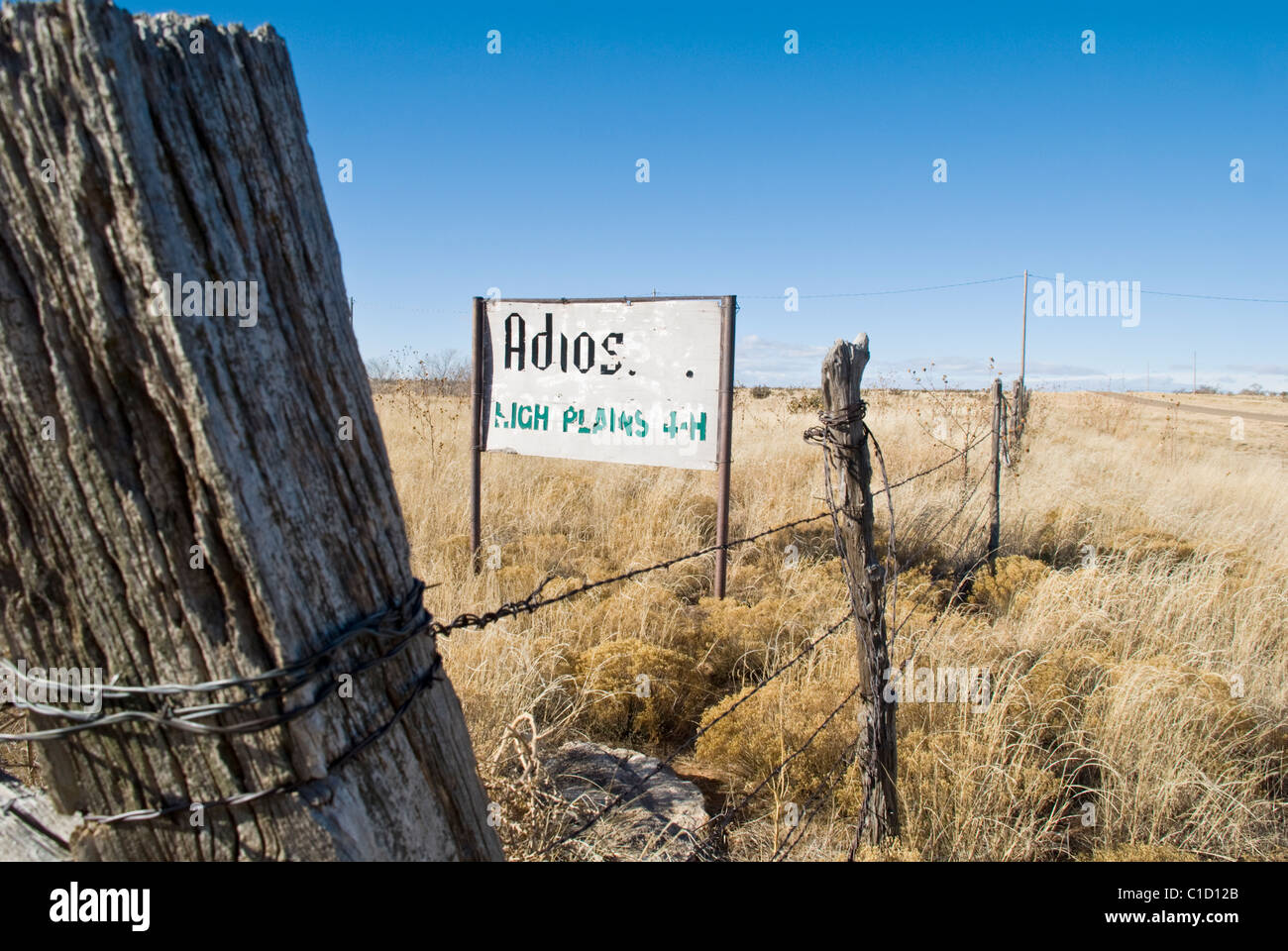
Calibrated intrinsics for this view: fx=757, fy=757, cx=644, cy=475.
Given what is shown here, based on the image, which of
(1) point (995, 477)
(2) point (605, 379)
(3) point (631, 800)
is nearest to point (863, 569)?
(3) point (631, 800)

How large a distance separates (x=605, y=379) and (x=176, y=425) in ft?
16.8

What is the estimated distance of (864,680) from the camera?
2725 millimetres

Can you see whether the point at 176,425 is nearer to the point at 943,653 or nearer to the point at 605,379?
the point at 943,653

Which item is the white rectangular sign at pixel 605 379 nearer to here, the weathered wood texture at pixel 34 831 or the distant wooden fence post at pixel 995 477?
the distant wooden fence post at pixel 995 477

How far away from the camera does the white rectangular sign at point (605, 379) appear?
5.56 m

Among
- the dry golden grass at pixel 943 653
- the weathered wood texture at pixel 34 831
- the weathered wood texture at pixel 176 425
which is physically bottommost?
the dry golden grass at pixel 943 653

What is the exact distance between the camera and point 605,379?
235 inches

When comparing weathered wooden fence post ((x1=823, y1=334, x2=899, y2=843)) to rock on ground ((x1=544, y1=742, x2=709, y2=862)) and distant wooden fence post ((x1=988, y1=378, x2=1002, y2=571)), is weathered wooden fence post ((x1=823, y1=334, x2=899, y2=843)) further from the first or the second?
distant wooden fence post ((x1=988, y1=378, x2=1002, y2=571))

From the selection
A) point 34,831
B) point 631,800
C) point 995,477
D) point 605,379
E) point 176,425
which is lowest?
point 631,800

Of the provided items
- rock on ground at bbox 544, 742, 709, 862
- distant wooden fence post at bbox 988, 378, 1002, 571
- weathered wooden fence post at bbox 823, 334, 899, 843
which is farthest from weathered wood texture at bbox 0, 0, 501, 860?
distant wooden fence post at bbox 988, 378, 1002, 571

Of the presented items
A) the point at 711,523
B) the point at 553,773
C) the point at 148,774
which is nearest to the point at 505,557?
the point at 711,523

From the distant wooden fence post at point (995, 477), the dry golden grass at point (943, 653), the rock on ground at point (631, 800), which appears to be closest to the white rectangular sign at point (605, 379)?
the dry golden grass at point (943, 653)

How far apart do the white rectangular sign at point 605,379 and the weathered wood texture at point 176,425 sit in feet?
14.9

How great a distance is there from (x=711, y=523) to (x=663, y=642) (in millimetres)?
2704
